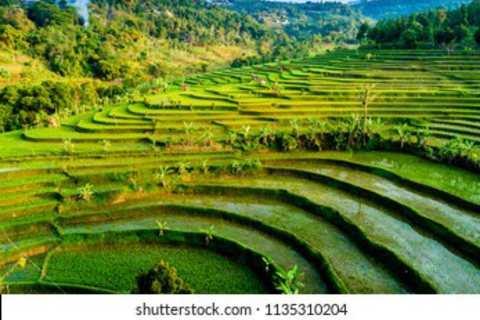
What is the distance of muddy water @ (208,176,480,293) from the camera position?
364 inches

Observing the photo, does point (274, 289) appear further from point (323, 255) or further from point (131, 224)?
point (131, 224)

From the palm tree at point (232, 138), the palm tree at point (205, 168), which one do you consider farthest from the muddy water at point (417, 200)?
the palm tree at point (205, 168)

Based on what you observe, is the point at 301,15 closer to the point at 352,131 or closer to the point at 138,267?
the point at 352,131

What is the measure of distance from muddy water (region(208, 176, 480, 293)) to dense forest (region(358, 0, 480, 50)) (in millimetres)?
31807

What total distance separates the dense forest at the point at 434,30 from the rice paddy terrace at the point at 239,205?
1792cm

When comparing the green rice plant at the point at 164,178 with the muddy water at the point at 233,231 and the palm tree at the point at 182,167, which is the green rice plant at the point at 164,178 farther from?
the muddy water at the point at 233,231

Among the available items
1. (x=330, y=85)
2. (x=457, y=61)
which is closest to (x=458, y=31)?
(x=457, y=61)

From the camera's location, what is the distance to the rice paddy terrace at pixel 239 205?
10172 mm

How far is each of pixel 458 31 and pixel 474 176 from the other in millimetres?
29924

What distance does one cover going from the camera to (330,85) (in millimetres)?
29672

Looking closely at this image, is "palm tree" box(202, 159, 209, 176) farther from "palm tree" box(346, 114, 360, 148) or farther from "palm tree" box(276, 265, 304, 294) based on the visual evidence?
"palm tree" box(346, 114, 360, 148)

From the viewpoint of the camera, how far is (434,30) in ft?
136

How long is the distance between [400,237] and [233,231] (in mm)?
5529

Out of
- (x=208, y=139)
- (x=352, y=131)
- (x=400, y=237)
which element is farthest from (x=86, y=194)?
(x=352, y=131)
